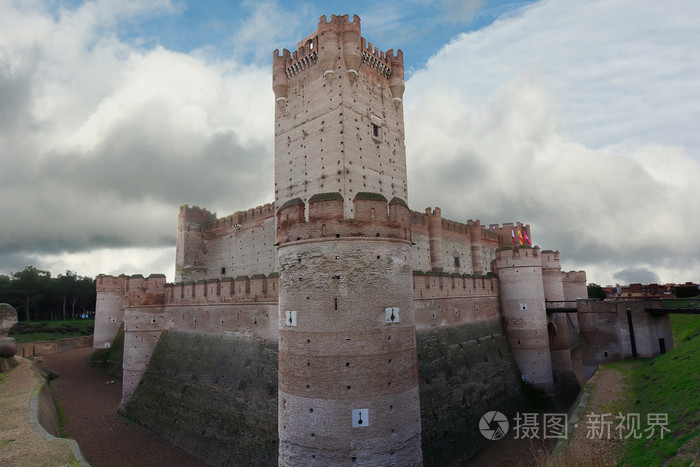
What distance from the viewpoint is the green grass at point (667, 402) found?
7.24 metres

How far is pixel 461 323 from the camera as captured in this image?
16.2 metres

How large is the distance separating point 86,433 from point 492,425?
633 inches

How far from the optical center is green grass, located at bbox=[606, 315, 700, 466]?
7238 mm

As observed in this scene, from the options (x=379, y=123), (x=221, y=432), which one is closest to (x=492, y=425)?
(x=221, y=432)

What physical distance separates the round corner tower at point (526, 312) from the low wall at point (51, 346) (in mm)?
31994

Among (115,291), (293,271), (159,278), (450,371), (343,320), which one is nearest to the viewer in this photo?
(343,320)

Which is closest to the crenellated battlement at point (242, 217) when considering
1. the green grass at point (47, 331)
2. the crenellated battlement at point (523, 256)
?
the crenellated battlement at point (523, 256)

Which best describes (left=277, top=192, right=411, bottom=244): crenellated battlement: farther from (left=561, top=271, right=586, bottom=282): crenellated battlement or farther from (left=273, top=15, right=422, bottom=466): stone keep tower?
Result: (left=561, top=271, right=586, bottom=282): crenellated battlement

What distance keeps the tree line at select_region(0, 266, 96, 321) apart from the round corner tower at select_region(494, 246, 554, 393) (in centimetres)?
5165

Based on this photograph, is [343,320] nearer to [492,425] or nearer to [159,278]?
[492,425]

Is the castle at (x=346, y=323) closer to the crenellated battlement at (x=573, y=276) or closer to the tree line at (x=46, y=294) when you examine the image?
the crenellated battlement at (x=573, y=276)

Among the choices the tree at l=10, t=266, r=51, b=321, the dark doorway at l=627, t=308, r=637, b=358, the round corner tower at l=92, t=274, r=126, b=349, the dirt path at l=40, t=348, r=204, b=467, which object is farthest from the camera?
the tree at l=10, t=266, r=51, b=321

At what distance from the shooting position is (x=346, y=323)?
715 centimetres

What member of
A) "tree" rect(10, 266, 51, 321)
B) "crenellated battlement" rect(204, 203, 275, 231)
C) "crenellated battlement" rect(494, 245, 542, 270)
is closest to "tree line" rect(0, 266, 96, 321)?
"tree" rect(10, 266, 51, 321)
